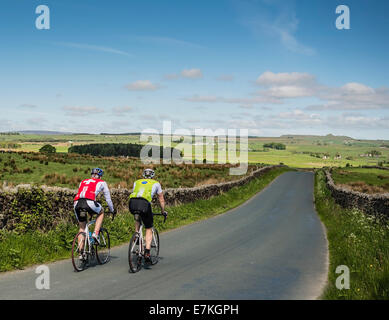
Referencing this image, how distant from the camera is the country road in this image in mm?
6887

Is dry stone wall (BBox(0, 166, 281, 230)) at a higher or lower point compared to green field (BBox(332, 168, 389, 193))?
higher

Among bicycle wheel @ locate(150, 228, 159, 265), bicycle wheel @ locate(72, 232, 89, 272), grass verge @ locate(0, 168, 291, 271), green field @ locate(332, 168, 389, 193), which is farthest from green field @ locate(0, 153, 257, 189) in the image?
bicycle wheel @ locate(72, 232, 89, 272)

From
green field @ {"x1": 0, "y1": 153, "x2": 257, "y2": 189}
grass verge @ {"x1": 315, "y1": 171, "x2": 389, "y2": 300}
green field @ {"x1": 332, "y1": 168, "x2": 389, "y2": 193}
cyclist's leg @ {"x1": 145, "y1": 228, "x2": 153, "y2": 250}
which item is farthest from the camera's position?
green field @ {"x1": 332, "y1": 168, "x2": 389, "y2": 193}

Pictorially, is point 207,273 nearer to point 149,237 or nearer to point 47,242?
point 149,237

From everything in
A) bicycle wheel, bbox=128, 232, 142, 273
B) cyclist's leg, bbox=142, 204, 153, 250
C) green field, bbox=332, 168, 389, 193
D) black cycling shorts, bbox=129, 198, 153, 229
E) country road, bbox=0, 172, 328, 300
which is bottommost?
green field, bbox=332, 168, 389, 193

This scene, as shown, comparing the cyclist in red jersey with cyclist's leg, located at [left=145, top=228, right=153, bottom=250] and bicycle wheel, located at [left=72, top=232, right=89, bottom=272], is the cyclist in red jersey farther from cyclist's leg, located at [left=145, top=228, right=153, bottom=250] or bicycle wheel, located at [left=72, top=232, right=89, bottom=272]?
cyclist's leg, located at [left=145, top=228, right=153, bottom=250]

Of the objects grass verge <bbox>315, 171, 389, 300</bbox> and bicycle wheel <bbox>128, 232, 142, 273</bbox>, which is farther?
bicycle wheel <bbox>128, 232, 142, 273</bbox>

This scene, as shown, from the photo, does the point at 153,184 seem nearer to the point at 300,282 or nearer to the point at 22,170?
the point at 300,282

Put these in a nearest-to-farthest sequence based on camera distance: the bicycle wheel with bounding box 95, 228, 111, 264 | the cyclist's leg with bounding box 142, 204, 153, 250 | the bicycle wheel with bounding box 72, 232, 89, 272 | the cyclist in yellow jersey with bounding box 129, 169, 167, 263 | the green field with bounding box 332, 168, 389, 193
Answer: the bicycle wheel with bounding box 72, 232, 89, 272, the cyclist in yellow jersey with bounding box 129, 169, 167, 263, the cyclist's leg with bounding box 142, 204, 153, 250, the bicycle wheel with bounding box 95, 228, 111, 264, the green field with bounding box 332, 168, 389, 193

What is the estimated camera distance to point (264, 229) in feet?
52.6

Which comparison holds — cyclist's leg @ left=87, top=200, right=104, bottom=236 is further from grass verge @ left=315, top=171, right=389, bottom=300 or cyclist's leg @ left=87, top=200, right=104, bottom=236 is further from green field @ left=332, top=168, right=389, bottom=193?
green field @ left=332, top=168, right=389, bottom=193

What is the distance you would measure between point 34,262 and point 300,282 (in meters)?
6.19
